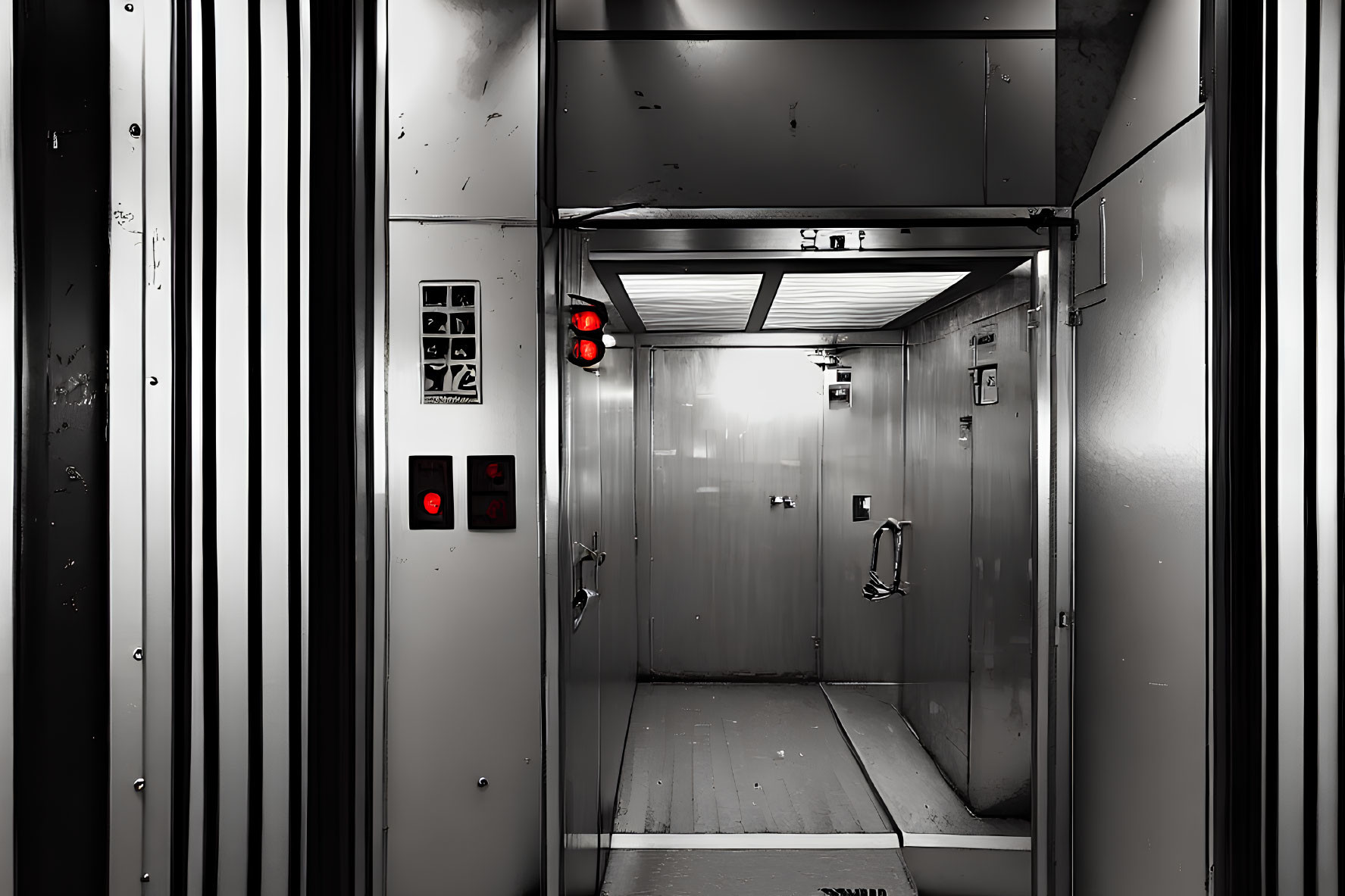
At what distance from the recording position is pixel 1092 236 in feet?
6.56

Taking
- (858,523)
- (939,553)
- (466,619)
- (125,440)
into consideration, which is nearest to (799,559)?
(858,523)

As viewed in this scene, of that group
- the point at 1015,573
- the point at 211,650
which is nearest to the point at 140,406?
the point at 211,650

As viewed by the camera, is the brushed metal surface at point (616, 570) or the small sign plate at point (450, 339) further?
the brushed metal surface at point (616, 570)

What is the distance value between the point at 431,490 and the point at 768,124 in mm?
1279

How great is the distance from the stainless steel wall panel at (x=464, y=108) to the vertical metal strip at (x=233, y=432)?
111 centimetres

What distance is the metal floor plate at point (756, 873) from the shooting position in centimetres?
238

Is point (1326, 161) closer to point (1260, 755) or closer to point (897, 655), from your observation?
point (1260, 755)

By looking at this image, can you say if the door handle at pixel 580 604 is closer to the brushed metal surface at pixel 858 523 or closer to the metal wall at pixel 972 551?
the metal wall at pixel 972 551

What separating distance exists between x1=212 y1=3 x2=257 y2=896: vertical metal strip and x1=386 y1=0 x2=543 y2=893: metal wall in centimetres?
110

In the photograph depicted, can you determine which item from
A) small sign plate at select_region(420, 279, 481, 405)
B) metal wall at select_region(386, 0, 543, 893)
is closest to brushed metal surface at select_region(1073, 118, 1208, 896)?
metal wall at select_region(386, 0, 543, 893)

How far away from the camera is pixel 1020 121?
2.01 metres

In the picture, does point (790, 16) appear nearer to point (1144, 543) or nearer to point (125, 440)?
point (1144, 543)

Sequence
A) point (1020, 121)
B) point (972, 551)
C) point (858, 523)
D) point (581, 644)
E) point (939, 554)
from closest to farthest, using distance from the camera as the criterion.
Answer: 1. point (1020, 121)
2. point (581, 644)
3. point (972, 551)
4. point (939, 554)
5. point (858, 523)

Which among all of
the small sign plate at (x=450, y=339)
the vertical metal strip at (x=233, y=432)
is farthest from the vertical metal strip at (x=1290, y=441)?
the small sign plate at (x=450, y=339)
